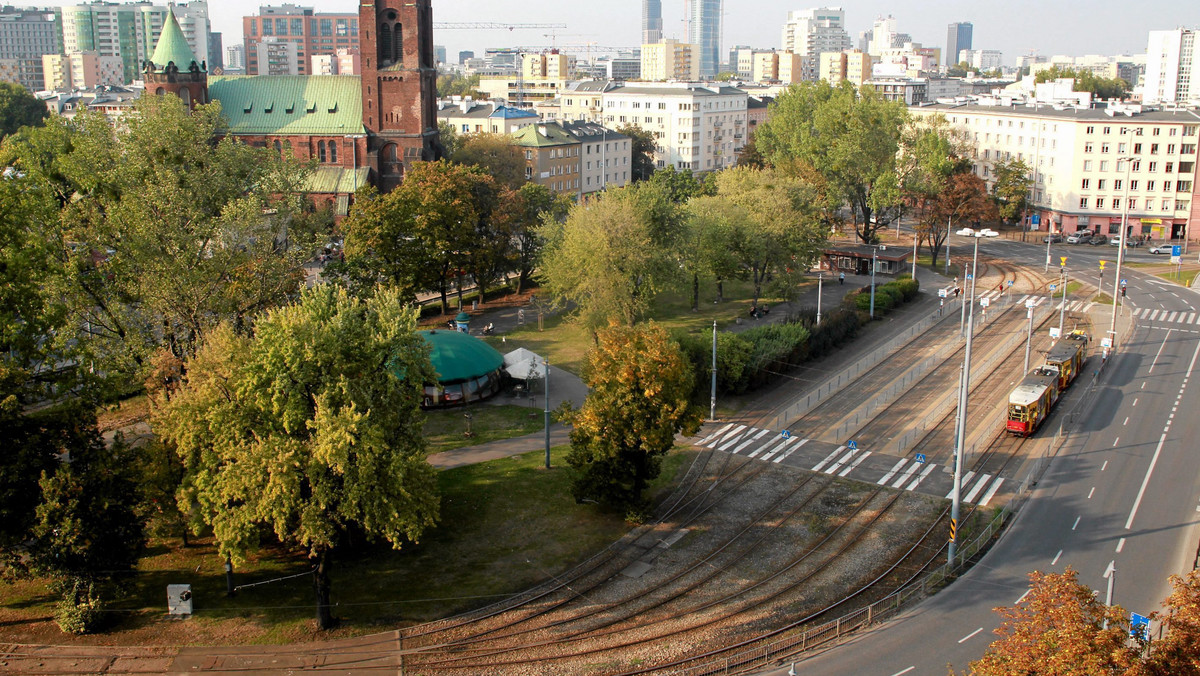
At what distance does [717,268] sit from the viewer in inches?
2586

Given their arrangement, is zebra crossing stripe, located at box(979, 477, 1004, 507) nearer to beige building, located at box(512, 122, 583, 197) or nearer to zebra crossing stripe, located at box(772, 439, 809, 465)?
zebra crossing stripe, located at box(772, 439, 809, 465)

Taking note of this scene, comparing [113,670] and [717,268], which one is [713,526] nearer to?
[113,670]

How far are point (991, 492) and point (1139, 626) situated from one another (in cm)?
1734

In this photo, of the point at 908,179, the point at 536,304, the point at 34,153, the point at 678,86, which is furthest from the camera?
the point at 678,86

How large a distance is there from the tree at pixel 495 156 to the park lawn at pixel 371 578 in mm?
55959

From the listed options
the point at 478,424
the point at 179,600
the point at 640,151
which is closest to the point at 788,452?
the point at 478,424

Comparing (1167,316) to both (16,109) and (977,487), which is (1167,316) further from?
(16,109)

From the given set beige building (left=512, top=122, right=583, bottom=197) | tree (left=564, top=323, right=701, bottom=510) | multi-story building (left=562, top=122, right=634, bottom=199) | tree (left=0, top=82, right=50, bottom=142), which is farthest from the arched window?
tree (left=0, top=82, right=50, bottom=142)

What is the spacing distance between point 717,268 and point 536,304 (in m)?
12.2

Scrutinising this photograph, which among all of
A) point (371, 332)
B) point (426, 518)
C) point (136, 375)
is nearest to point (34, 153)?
point (136, 375)

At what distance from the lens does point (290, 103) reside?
92.1 metres

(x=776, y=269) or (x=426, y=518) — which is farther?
(x=776, y=269)

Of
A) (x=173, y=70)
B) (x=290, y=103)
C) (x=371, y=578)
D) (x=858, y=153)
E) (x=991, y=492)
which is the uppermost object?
(x=173, y=70)

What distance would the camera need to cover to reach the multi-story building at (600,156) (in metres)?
116
